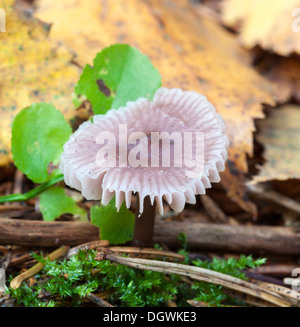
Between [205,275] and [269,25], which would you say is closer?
[205,275]

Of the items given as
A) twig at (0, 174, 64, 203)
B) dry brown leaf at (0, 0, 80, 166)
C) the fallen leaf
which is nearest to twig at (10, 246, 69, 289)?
twig at (0, 174, 64, 203)

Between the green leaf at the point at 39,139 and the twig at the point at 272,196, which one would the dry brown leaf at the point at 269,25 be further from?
the green leaf at the point at 39,139

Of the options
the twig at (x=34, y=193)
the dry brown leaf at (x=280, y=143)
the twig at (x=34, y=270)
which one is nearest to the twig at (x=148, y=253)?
the twig at (x=34, y=270)

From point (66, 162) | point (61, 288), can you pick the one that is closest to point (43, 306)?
point (61, 288)

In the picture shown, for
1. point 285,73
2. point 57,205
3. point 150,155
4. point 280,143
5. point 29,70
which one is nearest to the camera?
point 150,155

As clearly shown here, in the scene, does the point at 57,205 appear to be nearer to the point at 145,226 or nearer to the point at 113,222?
the point at 113,222

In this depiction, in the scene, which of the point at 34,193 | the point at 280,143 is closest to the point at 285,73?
the point at 280,143
